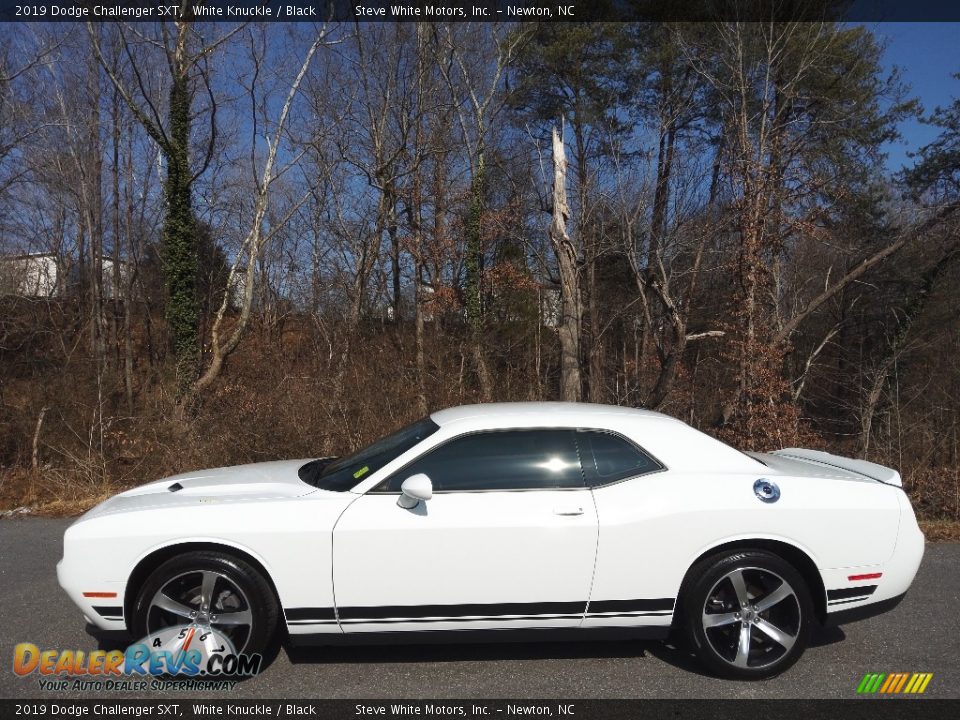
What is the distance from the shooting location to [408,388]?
11.4m

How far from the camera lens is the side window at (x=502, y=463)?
3641 millimetres

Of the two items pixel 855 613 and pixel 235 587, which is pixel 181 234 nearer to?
pixel 235 587

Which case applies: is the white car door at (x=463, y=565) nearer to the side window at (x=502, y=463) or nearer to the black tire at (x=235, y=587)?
the side window at (x=502, y=463)

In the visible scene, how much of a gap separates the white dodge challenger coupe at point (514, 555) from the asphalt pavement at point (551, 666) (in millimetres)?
185

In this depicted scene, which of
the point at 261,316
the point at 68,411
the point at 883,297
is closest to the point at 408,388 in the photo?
the point at 68,411

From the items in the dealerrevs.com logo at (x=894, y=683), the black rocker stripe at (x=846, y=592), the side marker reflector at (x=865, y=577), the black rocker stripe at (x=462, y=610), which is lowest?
the dealerrevs.com logo at (x=894, y=683)

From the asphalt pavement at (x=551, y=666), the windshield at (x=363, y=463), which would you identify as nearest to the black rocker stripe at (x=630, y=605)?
the asphalt pavement at (x=551, y=666)

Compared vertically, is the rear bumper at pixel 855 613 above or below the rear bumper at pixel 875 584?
below

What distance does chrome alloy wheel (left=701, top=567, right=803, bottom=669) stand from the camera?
3.54 metres

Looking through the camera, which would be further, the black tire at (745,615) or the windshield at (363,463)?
the windshield at (363,463)

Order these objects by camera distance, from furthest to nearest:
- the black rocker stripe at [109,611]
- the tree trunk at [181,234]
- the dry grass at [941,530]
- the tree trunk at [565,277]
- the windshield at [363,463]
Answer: the tree trunk at [181,234] < the tree trunk at [565,277] < the dry grass at [941,530] < the windshield at [363,463] < the black rocker stripe at [109,611]
